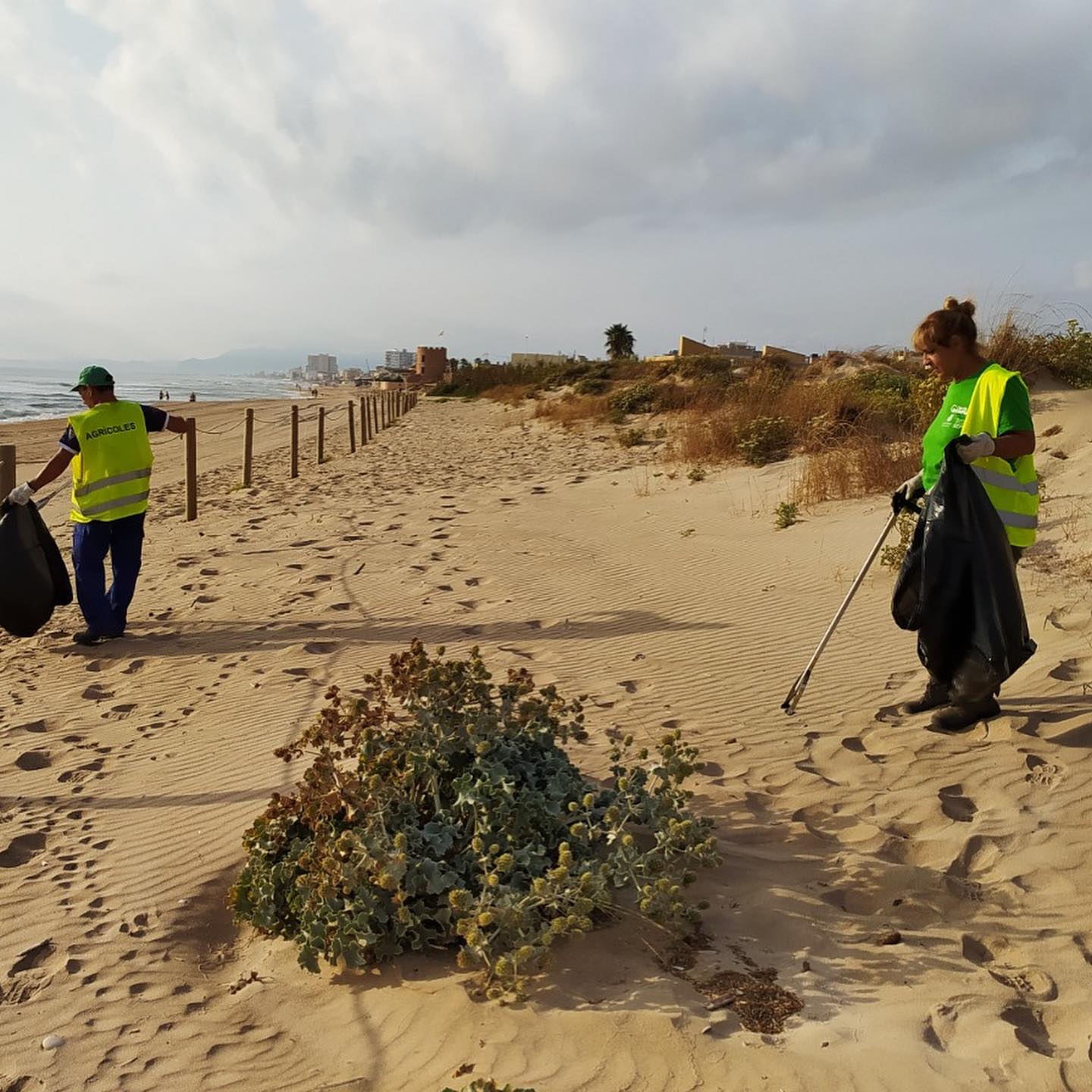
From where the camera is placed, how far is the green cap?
6344mm

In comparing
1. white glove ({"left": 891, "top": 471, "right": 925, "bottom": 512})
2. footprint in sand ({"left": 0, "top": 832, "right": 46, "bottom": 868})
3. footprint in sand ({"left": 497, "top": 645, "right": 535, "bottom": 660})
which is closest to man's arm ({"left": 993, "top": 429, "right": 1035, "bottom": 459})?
white glove ({"left": 891, "top": 471, "right": 925, "bottom": 512})

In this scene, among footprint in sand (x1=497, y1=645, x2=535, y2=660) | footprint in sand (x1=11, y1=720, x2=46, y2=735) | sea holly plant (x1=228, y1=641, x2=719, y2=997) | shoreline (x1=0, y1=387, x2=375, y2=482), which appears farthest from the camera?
shoreline (x1=0, y1=387, x2=375, y2=482)

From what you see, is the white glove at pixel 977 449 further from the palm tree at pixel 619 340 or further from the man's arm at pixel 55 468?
the palm tree at pixel 619 340

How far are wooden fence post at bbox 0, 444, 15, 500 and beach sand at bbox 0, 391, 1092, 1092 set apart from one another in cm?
148

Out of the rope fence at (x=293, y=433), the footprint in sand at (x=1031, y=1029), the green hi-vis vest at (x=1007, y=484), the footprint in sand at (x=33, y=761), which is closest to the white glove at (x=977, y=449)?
the green hi-vis vest at (x=1007, y=484)

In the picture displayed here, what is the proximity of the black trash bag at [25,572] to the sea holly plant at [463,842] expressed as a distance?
3.63m

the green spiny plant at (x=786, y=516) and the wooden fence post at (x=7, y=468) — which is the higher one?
the wooden fence post at (x=7, y=468)

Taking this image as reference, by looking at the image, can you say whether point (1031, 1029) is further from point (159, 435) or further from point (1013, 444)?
point (159, 435)

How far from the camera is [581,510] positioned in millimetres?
11609

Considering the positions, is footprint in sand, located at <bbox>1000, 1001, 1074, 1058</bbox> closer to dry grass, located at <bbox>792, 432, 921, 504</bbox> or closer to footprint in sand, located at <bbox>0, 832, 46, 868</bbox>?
footprint in sand, located at <bbox>0, 832, 46, 868</bbox>

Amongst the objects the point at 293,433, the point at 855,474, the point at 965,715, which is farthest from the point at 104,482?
the point at 293,433

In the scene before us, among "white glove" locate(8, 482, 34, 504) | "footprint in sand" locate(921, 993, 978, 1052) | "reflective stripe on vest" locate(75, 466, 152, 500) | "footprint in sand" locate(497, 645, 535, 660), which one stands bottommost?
"footprint in sand" locate(497, 645, 535, 660)

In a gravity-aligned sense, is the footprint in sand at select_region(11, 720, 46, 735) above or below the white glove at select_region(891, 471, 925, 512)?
below

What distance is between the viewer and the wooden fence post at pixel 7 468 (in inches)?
303
